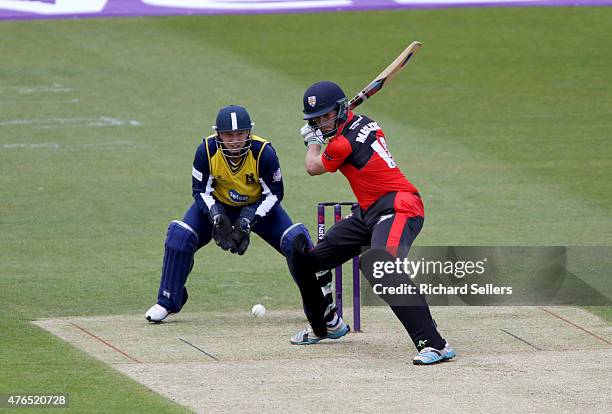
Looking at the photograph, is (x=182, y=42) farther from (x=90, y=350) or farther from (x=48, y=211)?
(x=90, y=350)

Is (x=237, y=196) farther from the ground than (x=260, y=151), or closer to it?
closer to it

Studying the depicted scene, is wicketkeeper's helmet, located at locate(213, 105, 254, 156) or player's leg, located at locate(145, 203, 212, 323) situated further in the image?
player's leg, located at locate(145, 203, 212, 323)

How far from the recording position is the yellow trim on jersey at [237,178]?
10.4m

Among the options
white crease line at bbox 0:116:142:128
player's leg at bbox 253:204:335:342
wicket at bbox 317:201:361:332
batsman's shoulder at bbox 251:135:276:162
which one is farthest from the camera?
white crease line at bbox 0:116:142:128

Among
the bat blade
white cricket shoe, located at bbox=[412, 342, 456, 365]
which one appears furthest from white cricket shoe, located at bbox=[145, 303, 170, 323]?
white cricket shoe, located at bbox=[412, 342, 456, 365]

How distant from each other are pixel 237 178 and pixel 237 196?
155mm

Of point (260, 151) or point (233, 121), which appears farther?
point (260, 151)

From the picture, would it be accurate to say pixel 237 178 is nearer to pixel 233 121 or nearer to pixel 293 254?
pixel 233 121

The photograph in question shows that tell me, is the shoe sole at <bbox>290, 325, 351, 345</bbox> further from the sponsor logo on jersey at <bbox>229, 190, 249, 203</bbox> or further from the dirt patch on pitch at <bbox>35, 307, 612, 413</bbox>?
the sponsor logo on jersey at <bbox>229, 190, 249, 203</bbox>

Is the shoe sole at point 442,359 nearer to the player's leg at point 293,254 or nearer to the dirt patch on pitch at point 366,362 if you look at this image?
the dirt patch on pitch at point 366,362

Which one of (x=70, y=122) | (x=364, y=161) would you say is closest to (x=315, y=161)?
(x=364, y=161)

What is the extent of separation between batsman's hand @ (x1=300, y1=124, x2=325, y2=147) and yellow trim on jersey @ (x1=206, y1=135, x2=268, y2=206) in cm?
83

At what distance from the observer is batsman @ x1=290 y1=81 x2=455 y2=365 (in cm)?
911

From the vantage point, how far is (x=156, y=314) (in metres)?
10.4
